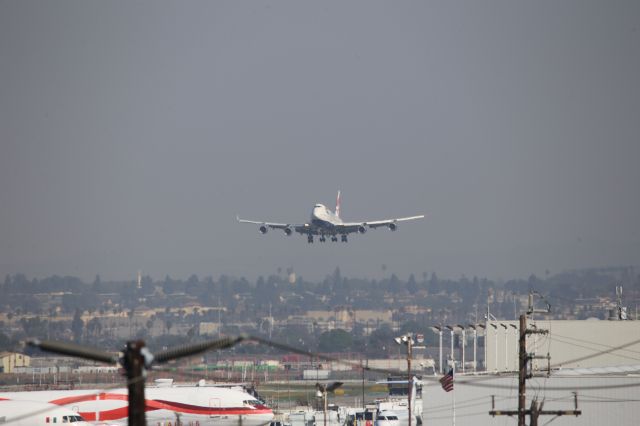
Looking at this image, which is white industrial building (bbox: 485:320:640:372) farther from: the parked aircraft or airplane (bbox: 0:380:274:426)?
airplane (bbox: 0:380:274:426)

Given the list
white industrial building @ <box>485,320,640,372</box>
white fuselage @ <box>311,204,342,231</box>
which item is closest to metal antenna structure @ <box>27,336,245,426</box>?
white industrial building @ <box>485,320,640,372</box>

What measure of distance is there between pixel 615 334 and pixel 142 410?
90.5 metres

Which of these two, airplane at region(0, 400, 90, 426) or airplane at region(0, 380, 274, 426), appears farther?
airplane at region(0, 380, 274, 426)

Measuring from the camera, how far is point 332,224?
573 ft

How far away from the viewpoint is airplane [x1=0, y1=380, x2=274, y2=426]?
3836 inches

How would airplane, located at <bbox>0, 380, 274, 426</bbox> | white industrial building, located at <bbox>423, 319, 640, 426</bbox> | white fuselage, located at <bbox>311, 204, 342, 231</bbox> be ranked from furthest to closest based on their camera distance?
white fuselage, located at <bbox>311, 204, 342, 231</bbox> → airplane, located at <bbox>0, 380, 274, 426</bbox> → white industrial building, located at <bbox>423, 319, 640, 426</bbox>

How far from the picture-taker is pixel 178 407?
98.4 metres

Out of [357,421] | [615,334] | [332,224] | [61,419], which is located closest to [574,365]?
[615,334]

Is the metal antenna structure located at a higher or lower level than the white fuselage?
lower

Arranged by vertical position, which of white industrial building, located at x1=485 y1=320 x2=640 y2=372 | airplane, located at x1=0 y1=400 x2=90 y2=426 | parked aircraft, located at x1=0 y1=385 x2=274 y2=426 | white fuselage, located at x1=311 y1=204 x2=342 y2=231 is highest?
white fuselage, located at x1=311 y1=204 x2=342 y2=231

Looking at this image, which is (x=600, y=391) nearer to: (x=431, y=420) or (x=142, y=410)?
(x=431, y=420)

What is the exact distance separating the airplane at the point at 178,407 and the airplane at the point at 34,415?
62.5 ft

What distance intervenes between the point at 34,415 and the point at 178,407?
89.0 feet

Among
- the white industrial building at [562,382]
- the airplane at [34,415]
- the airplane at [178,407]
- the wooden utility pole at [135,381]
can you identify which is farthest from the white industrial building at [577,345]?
the wooden utility pole at [135,381]
